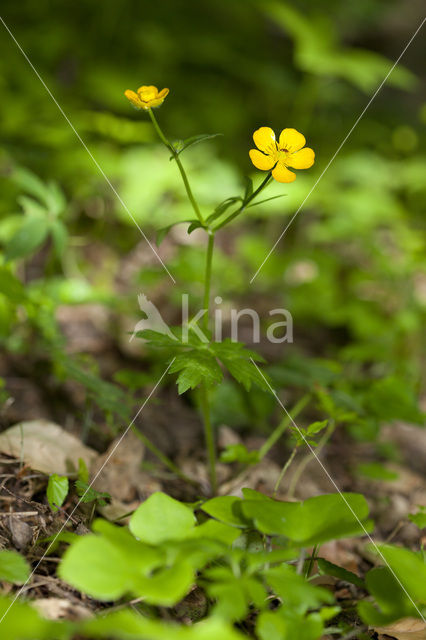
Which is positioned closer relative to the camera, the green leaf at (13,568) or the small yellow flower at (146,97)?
the green leaf at (13,568)

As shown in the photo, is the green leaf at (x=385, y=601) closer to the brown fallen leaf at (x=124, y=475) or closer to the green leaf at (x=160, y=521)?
the green leaf at (x=160, y=521)

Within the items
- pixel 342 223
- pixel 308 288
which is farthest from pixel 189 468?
pixel 342 223

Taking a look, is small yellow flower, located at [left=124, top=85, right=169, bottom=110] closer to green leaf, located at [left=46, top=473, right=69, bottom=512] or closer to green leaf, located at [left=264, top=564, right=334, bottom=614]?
green leaf, located at [left=46, top=473, right=69, bottom=512]

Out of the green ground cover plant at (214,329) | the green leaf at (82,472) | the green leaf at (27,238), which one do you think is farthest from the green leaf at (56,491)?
the green leaf at (27,238)

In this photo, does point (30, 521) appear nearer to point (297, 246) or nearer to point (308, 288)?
point (308, 288)

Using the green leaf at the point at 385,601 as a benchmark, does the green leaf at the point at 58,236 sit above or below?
below

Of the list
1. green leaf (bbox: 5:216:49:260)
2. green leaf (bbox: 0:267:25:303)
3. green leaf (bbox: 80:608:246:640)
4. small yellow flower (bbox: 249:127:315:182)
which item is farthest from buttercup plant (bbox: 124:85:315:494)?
green leaf (bbox: 5:216:49:260)
